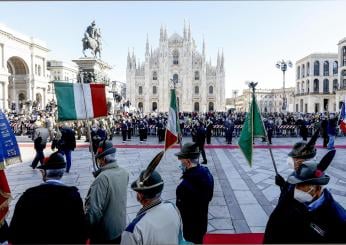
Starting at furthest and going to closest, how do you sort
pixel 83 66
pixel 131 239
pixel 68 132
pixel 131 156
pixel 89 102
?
1. pixel 83 66
2. pixel 131 156
3. pixel 68 132
4. pixel 89 102
5. pixel 131 239

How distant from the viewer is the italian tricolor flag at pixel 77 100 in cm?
518

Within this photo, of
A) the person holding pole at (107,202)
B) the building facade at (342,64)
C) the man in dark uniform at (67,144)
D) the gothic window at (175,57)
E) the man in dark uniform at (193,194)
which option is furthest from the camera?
the gothic window at (175,57)

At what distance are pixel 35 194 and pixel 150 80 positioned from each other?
78961mm

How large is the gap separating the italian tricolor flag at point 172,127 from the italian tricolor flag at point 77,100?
1.22 meters

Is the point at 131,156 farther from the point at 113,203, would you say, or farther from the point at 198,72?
the point at 198,72

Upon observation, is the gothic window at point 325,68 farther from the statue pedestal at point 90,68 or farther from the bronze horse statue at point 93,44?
the statue pedestal at point 90,68

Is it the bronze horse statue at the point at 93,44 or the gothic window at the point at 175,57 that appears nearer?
the bronze horse statue at the point at 93,44

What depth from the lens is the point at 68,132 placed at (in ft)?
33.7

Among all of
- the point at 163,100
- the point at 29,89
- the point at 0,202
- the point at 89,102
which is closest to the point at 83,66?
the point at 89,102

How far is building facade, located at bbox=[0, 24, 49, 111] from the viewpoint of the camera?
4866 cm

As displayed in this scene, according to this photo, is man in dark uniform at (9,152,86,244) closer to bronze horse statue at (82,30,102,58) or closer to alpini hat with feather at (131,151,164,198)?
alpini hat with feather at (131,151,164,198)

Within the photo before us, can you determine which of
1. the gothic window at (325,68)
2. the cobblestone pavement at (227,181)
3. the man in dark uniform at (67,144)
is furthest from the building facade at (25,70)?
→ the gothic window at (325,68)

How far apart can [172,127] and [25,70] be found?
53.2 metres

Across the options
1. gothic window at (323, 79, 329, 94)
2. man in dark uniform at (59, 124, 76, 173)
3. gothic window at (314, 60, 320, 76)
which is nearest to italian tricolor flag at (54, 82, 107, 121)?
man in dark uniform at (59, 124, 76, 173)
